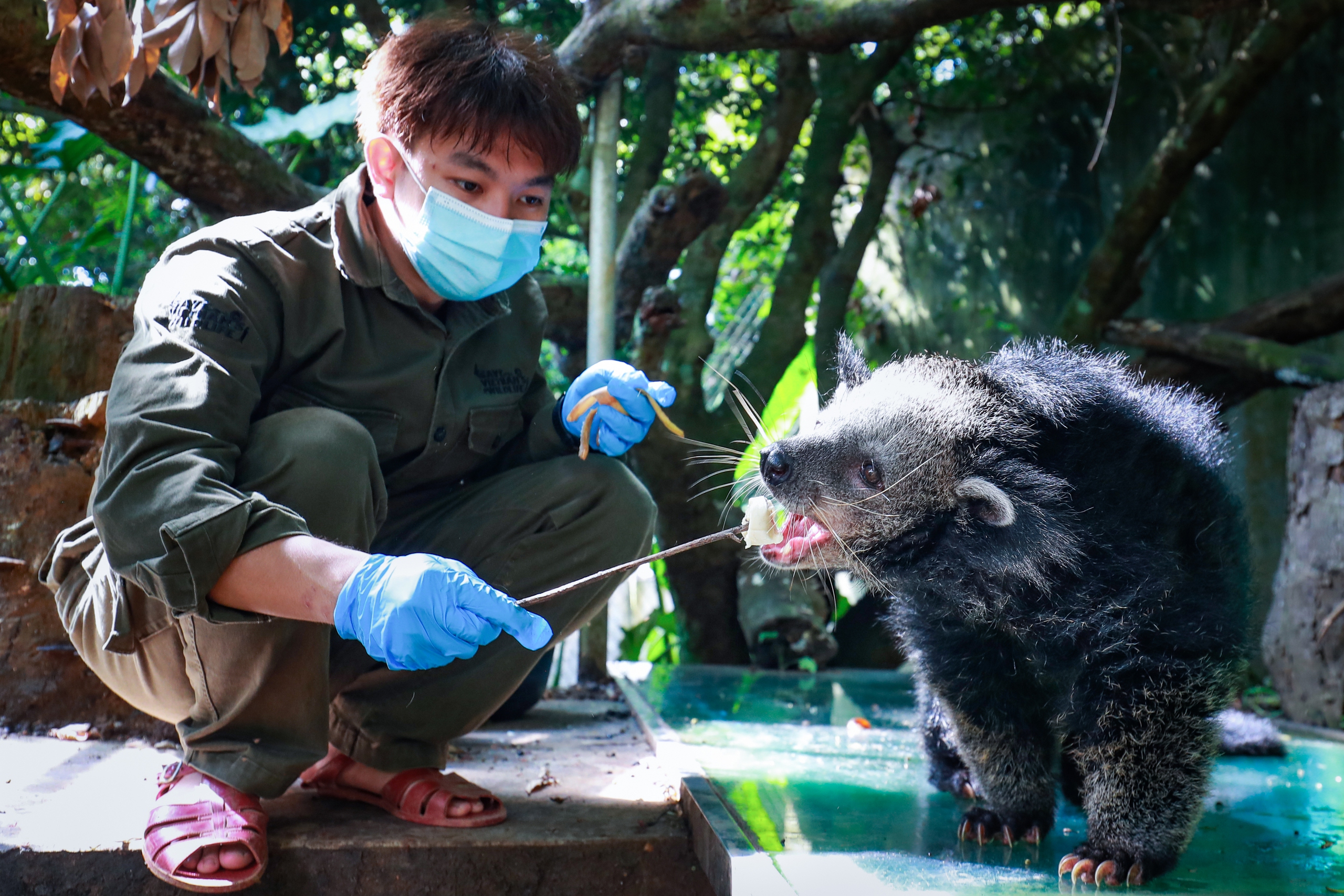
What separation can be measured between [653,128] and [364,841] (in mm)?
4008

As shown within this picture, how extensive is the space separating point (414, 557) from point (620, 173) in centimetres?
422

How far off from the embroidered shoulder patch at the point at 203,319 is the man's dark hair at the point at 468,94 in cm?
53

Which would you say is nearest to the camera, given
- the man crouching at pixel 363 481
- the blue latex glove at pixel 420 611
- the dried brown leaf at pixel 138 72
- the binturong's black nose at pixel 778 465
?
the blue latex glove at pixel 420 611

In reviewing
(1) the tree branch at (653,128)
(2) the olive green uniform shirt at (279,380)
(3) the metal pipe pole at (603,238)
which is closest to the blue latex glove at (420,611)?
(2) the olive green uniform shirt at (279,380)

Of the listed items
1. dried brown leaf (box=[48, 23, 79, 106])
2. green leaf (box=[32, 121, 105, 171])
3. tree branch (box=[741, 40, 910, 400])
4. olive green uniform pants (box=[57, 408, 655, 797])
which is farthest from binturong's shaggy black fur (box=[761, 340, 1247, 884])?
green leaf (box=[32, 121, 105, 171])

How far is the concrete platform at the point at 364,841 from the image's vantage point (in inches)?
68.7

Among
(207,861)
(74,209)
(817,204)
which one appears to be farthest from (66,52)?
(74,209)

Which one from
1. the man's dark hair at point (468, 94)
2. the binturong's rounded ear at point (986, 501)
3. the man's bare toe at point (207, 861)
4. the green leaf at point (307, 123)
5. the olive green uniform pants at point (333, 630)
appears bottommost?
the man's bare toe at point (207, 861)

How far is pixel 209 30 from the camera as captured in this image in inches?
96.4

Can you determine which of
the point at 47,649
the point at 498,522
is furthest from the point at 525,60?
the point at 47,649

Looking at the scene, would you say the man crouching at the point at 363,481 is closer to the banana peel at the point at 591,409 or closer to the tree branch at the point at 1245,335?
the banana peel at the point at 591,409

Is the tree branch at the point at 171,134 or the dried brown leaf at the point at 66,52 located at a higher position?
the tree branch at the point at 171,134

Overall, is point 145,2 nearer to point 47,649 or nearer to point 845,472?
point 47,649

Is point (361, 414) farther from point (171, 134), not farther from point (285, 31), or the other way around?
point (171, 134)
